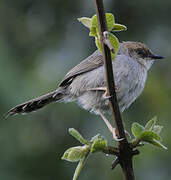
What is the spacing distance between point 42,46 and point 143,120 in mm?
2040

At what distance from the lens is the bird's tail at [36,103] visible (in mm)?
3775

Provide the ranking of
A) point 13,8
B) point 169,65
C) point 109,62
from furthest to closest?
1. point 13,8
2. point 169,65
3. point 109,62

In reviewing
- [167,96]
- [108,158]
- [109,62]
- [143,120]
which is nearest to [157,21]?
[167,96]

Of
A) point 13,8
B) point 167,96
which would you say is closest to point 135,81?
point 167,96

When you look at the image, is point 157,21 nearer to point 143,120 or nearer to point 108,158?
point 143,120

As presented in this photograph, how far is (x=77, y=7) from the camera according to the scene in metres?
6.55

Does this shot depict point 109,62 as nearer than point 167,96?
A: Yes

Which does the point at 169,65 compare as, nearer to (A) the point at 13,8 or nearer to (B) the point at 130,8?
(B) the point at 130,8

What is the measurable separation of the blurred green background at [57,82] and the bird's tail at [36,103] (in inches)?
23.3

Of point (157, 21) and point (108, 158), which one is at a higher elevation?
point (157, 21)

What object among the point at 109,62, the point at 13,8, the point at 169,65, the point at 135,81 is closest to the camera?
the point at 109,62

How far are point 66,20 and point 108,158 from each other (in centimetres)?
237

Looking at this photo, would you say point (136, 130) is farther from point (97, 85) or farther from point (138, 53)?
point (138, 53)

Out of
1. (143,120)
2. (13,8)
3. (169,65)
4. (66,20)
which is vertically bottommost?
(143,120)
